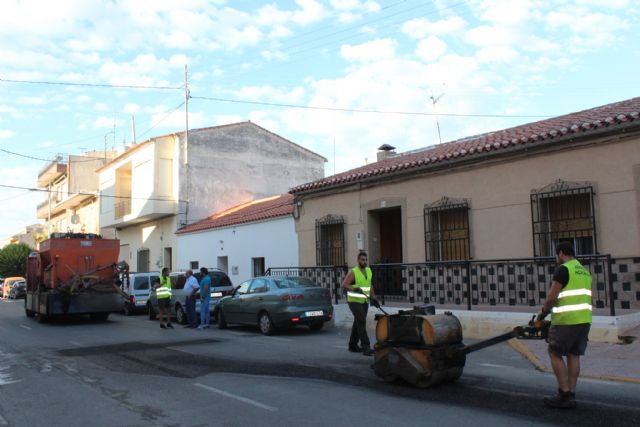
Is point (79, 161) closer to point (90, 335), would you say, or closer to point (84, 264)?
point (84, 264)

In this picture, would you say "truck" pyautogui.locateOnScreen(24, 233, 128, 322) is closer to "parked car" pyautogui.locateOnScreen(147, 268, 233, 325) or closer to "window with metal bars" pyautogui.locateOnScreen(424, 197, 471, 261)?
"parked car" pyautogui.locateOnScreen(147, 268, 233, 325)

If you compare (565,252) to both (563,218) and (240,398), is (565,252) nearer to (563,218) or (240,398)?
(240,398)

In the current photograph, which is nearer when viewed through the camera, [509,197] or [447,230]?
[509,197]

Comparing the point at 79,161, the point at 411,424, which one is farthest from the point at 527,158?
the point at 79,161

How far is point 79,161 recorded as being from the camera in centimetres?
4525

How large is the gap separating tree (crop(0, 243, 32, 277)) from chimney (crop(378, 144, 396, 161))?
153 ft

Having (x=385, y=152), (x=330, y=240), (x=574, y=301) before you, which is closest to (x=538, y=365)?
(x=574, y=301)

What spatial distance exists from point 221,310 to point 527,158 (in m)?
8.45

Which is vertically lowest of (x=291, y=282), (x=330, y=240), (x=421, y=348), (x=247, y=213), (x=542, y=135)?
(x=421, y=348)

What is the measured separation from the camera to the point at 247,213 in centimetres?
2369

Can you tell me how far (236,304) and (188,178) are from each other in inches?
564

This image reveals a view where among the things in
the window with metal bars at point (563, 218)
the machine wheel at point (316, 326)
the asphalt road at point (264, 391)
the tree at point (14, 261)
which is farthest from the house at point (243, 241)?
the tree at point (14, 261)

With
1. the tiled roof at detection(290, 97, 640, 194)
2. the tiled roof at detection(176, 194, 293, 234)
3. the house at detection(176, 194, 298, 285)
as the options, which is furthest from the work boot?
the tiled roof at detection(176, 194, 293, 234)

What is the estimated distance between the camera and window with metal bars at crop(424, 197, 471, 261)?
13.2 m
